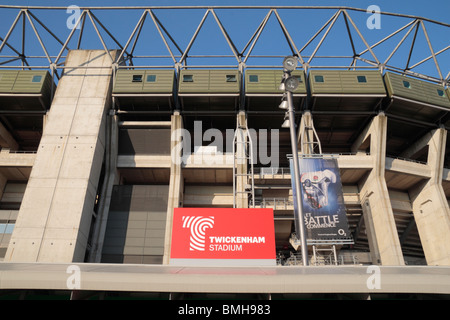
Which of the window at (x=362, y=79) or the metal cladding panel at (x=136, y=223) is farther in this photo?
the window at (x=362, y=79)

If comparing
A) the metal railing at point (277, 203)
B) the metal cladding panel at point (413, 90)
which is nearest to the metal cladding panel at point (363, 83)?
the metal cladding panel at point (413, 90)

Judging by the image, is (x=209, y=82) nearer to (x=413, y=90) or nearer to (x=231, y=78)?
(x=231, y=78)

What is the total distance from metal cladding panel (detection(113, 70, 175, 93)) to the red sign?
20648mm

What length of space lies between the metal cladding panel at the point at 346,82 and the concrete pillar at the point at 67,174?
22.0 metres

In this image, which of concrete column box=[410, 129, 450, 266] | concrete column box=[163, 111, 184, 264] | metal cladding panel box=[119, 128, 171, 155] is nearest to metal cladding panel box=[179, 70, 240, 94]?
concrete column box=[163, 111, 184, 264]

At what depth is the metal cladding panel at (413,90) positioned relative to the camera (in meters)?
33.8

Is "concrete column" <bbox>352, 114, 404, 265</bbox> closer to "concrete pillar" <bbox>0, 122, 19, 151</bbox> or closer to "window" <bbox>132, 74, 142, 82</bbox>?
"window" <bbox>132, 74, 142, 82</bbox>

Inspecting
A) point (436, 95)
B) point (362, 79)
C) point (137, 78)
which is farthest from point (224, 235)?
point (436, 95)

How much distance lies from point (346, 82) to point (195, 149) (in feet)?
56.9


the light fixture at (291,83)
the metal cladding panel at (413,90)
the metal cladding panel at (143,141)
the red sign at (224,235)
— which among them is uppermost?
the metal cladding panel at (413,90)

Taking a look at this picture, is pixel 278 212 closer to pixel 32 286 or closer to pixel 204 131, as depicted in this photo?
pixel 204 131

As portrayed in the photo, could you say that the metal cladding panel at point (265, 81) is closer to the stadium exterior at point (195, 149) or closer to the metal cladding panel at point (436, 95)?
the stadium exterior at point (195, 149)
